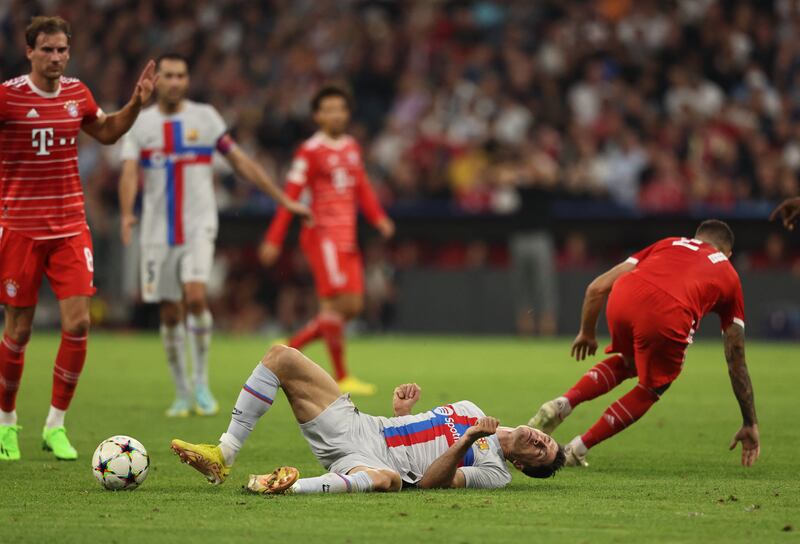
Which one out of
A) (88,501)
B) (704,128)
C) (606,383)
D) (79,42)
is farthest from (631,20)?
(88,501)

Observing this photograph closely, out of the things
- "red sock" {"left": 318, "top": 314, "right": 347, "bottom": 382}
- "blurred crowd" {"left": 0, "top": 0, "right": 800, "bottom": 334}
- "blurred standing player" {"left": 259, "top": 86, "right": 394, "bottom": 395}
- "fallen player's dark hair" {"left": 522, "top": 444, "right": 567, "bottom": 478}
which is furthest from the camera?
"blurred crowd" {"left": 0, "top": 0, "right": 800, "bottom": 334}

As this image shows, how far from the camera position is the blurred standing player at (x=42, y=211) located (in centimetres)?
854

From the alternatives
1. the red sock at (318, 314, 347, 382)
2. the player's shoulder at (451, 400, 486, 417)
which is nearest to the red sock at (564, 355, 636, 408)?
the player's shoulder at (451, 400, 486, 417)

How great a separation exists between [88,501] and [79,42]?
22.0 meters

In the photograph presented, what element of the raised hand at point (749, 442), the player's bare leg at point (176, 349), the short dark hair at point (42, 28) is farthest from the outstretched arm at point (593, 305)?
the player's bare leg at point (176, 349)

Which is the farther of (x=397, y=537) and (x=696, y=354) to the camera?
(x=696, y=354)

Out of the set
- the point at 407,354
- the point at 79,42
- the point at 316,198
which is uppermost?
the point at 79,42

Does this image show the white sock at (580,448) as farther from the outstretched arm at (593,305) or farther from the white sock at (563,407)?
the outstretched arm at (593,305)

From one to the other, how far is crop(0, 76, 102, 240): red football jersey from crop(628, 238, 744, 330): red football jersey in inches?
144

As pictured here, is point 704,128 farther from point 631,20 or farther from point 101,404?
point 101,404

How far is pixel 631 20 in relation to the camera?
25.0 m

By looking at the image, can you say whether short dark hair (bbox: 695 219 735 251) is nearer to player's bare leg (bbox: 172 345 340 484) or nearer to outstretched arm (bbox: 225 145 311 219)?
player's bare leg (bbox: 172 345 340 484)

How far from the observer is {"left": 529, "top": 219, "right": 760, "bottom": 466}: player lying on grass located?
8.29 metres

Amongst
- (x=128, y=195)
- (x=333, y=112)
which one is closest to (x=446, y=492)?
(x=128, y=195)
